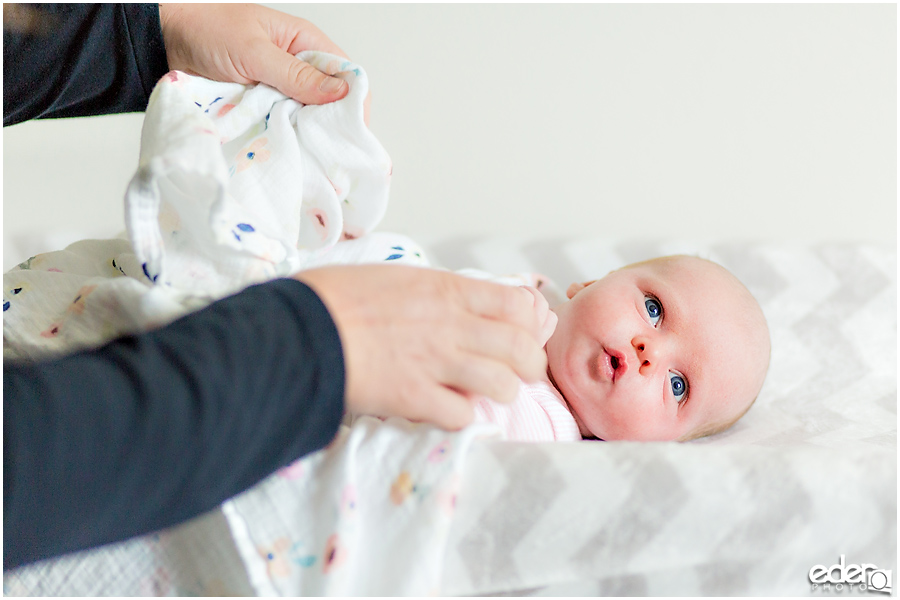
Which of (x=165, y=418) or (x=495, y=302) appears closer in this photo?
(x=165, y=418)

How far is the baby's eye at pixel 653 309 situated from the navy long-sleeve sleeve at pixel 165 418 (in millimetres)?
594

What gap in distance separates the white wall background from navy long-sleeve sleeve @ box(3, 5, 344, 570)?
1.01m

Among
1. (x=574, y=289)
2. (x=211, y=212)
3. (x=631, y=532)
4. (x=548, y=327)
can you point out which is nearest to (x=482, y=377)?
(x=631, y=532)

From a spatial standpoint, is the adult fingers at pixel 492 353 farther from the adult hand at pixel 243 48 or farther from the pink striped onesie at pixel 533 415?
the adult hand at pixel 243 48

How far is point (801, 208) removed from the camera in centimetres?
147

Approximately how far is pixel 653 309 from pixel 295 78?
55 cm

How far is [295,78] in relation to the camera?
793mm

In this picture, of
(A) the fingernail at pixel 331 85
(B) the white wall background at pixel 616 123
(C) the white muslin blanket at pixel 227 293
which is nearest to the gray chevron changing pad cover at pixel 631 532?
(C) the white muslin blanket at pixel 227 293

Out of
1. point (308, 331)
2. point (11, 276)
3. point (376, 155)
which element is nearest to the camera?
point (308, 331)

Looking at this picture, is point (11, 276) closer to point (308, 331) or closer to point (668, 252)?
point (308, 331)

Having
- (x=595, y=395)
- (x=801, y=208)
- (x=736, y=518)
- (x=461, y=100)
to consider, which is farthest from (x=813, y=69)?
(x=736, y=518)

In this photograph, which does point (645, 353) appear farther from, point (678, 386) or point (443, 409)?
point (443, 409)

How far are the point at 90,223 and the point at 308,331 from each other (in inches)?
55.6

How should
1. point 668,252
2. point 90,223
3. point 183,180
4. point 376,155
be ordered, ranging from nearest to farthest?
1. point 183,180
2. point 376,155
3. point 668,252
4. point 90,223
